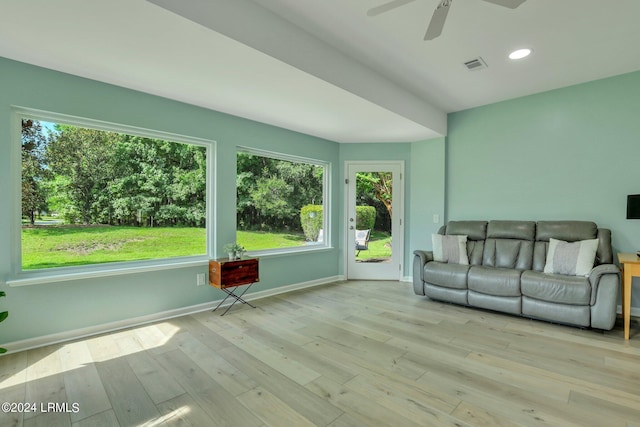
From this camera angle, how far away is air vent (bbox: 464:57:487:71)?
2.96 meters

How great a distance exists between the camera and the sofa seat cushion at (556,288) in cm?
281

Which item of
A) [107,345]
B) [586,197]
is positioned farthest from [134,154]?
[586,197]

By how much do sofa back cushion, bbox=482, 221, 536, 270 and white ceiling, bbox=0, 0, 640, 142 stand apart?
1.74m

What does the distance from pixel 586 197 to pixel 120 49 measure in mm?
4967

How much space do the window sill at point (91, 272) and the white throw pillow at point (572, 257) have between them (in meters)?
3.90

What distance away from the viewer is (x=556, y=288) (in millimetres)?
2926

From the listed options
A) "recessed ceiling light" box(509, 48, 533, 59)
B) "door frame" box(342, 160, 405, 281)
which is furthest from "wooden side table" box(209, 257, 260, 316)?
"recessed ceiling light" box(509, 48, 533, 59)

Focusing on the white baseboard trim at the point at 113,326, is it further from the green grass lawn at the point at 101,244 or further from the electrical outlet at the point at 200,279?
the green grass lawn at the point at 101,244

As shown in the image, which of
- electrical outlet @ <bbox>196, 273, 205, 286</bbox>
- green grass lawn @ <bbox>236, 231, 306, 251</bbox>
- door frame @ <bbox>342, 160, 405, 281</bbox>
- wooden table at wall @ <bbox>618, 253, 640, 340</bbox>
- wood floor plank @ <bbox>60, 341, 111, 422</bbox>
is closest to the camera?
wood floor plank @ <bbox>60, 341, 111, 422</bbox>

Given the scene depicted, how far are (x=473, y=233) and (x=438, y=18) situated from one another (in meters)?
3.05

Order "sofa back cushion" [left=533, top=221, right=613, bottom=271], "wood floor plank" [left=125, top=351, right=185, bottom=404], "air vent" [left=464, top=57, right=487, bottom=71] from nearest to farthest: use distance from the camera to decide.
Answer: "wood floor plank" [left=125, top=351, right=185, bottom=404] → "air vent" [left=464, top=57, right=487, bottom=71] → "sofa back cushion" [left=533, top=221, right=613, bottom=271]

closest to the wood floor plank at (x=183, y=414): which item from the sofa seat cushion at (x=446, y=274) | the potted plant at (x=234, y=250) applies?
the potted plant at (x=234, y=250)

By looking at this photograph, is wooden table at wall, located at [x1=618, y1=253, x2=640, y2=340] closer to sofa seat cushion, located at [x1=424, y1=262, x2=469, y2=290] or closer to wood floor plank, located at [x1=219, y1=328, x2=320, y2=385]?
sofa seat cushion, located at [x1=424, y1=262, x2=469, y2=290]

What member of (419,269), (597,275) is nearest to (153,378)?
(419,269)
